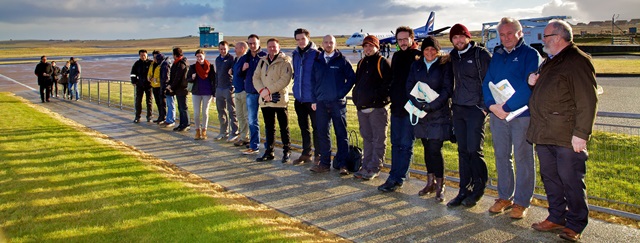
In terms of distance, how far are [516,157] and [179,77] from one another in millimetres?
7782

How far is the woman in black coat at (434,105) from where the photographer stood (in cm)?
543

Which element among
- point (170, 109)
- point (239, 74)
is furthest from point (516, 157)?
point (170, 109)

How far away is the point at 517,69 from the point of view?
15.6 ft

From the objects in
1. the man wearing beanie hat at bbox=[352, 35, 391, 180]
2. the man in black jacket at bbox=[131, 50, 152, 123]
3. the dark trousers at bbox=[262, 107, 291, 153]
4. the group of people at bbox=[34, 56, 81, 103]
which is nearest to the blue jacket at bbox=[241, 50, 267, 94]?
the dark trousers at bbox=[262, 107, 291, 153]

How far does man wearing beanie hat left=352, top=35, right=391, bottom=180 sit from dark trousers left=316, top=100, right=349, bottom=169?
0.36m

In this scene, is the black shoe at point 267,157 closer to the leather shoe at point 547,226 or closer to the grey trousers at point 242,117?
the grey trousers at point 242,117

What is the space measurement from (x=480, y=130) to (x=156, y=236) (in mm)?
3413

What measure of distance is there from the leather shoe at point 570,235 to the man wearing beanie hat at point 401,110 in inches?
82.4

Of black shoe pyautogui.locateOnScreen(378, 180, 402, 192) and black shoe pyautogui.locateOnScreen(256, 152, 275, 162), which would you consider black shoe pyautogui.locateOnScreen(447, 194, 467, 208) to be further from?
black shoe pyautogui.locateOnScreen(256, 152, 275, 162)

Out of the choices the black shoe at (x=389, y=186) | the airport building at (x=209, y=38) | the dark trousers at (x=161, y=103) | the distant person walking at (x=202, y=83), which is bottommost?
the black shoe at (x=389, y=186)

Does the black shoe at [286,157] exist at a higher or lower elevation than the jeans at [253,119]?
lower

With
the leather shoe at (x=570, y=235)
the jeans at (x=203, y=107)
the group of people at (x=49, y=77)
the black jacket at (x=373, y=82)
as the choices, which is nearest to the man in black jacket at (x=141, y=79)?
the jeans at (x=203, y=107)

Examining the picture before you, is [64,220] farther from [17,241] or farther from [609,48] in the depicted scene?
[609,48]

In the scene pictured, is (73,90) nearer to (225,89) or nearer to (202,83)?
(202,83)
